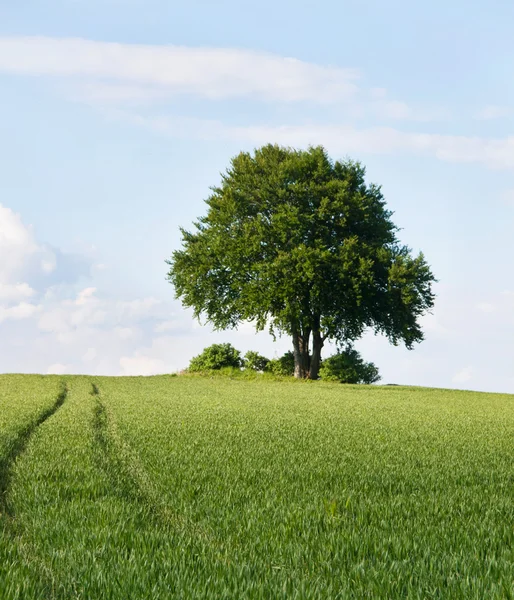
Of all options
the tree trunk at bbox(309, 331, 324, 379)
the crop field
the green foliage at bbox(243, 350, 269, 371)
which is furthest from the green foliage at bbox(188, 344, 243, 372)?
the crop field

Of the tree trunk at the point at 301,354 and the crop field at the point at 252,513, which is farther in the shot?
the tree trunk at the point at 301,354

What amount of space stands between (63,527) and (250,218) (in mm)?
40617

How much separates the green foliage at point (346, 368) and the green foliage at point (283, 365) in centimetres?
253

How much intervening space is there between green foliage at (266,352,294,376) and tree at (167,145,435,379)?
71.2 inches

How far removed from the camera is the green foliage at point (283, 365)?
163ft

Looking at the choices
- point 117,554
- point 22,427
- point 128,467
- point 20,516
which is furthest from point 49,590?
point 22,427

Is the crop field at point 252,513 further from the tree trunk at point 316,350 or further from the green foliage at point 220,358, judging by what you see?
the green foliage at point 220,358

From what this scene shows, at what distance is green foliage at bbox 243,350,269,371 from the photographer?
166 ft

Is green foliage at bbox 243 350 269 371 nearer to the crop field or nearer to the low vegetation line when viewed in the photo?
the low vegetation line

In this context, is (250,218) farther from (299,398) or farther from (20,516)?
(20,516)

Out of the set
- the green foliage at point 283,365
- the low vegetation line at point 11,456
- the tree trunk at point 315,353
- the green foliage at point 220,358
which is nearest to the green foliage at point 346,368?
the tree trunk at point 315,353

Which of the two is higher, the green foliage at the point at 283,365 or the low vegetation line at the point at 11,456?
the green foliage at the point at 283,365

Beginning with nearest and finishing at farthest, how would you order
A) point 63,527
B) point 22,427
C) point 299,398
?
point 63,527, point 22,427, point 299,398

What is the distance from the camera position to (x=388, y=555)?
6.11 metres
